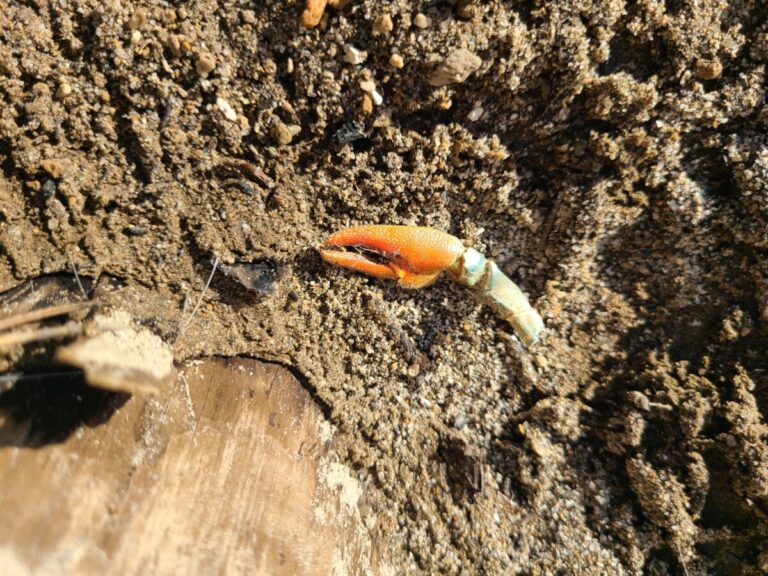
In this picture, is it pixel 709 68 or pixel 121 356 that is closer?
pixel 121 356

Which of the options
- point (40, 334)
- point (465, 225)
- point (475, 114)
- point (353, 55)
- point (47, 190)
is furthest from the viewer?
point (465, 225)

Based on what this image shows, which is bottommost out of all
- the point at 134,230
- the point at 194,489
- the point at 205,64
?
the point at 194,489

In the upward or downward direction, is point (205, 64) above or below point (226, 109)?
above

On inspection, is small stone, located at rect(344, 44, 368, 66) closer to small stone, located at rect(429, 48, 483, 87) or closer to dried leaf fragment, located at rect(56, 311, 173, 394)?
small stone, located at rect(429, 48, 483, 87)

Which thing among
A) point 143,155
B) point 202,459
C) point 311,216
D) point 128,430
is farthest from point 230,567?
point 143,155

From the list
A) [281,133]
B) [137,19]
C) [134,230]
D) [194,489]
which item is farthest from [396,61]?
[194,489]

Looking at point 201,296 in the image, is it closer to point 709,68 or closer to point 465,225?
point 465,225

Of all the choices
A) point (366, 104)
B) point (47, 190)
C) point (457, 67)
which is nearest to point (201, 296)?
point (47, 190)

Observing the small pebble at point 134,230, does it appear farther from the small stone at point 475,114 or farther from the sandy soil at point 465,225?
the small stone at point 475,114

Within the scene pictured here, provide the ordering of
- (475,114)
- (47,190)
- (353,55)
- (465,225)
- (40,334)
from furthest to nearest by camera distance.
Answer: (465,225)
(475,114)
(353,55)
(47,190)
(40,334)
